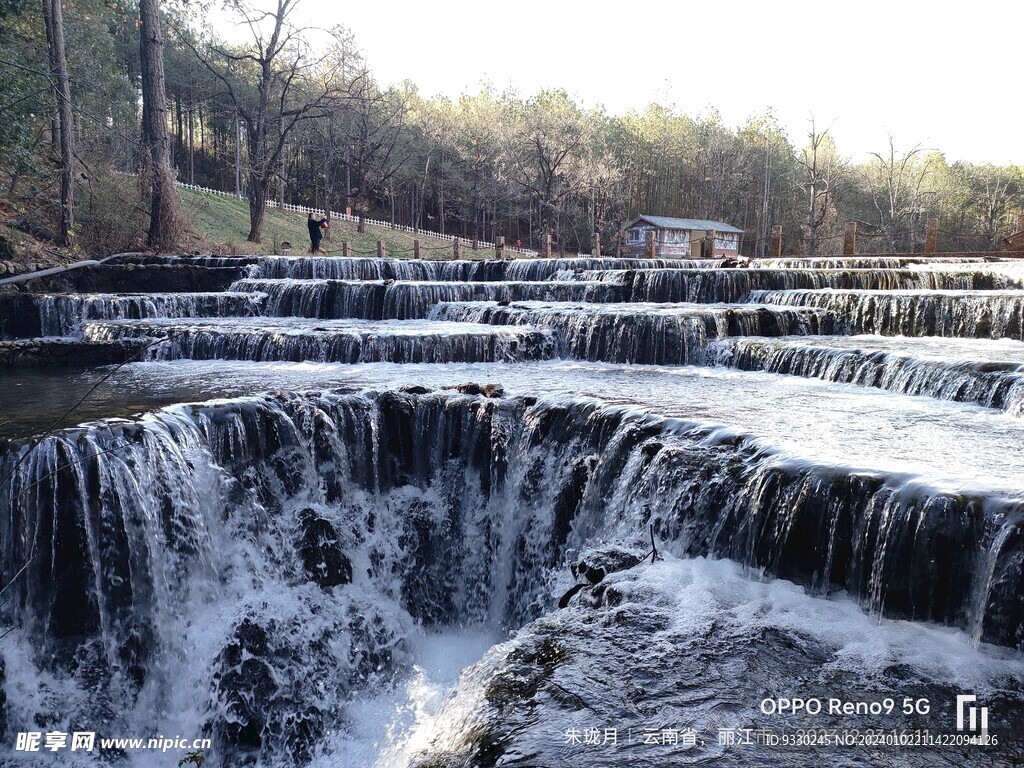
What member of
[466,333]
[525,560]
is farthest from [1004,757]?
[466,333]

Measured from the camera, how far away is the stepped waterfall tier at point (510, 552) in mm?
3893

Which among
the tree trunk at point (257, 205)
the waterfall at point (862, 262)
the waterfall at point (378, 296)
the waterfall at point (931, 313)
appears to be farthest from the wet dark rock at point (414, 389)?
the tree trunk at point (257, 205)

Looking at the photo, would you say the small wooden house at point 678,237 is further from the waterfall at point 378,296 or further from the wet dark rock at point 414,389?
the wet dark rock at point 414,389

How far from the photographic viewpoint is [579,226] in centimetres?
5325

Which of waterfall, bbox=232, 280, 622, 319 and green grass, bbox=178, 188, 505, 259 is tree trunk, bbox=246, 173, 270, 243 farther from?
waterfall, bbox=232, 280, 622, 319

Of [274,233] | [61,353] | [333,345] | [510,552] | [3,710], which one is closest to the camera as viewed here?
[3,710]

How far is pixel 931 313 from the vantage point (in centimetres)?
1248

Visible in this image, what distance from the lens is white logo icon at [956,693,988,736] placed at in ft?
11.6

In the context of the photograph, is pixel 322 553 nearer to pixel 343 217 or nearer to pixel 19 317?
pixel 19 317

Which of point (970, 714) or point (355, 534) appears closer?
point (970, 714)

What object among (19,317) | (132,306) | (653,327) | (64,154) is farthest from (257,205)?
(653,327)

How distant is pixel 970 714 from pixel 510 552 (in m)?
4.98

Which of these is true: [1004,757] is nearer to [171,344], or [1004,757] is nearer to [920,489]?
[920,489]

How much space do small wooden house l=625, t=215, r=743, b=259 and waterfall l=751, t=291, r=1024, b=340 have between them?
31.2m
